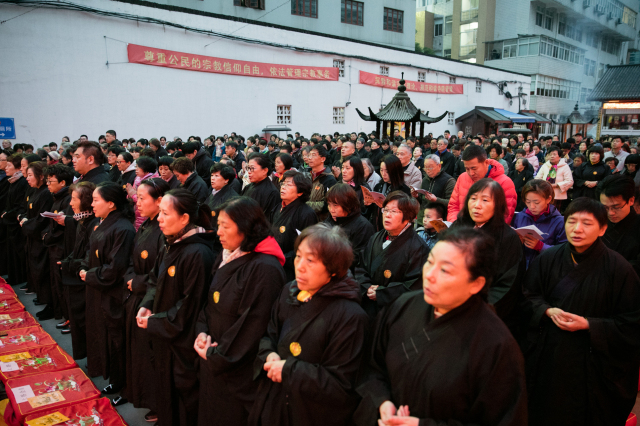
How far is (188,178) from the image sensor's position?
5.46 m

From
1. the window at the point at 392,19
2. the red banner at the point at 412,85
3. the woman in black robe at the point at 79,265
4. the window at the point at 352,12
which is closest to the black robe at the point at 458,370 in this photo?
the woman in black robe at the point at 79,265

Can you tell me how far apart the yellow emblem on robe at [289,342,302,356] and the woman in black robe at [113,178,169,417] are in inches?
59.9

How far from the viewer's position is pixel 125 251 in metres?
3.56

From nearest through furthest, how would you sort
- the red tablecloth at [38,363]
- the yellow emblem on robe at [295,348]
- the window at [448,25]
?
1. the yellow emblem on robe at [295,348]
2. the red tablecloth at [38,363]
3. the window at [448,25]

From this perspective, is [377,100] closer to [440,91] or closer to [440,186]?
[440,91]

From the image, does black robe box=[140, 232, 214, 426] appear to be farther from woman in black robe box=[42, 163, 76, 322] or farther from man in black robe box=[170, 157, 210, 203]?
man in black robe box=[170, 157, 210, 203]

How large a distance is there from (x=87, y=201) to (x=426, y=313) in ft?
11.4

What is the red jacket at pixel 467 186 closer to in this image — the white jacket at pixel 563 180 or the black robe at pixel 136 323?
the black robe at pixel 136 323

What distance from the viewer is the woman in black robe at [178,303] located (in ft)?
9.26

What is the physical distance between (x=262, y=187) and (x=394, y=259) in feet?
8.34

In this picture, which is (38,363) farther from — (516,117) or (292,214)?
(516,117)

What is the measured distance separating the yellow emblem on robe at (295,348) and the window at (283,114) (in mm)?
16887

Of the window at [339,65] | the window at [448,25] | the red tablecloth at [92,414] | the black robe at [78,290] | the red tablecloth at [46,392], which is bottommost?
the red tablecloth at [92,414]

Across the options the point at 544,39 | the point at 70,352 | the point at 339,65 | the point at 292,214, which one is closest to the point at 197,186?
the point at 292,214
